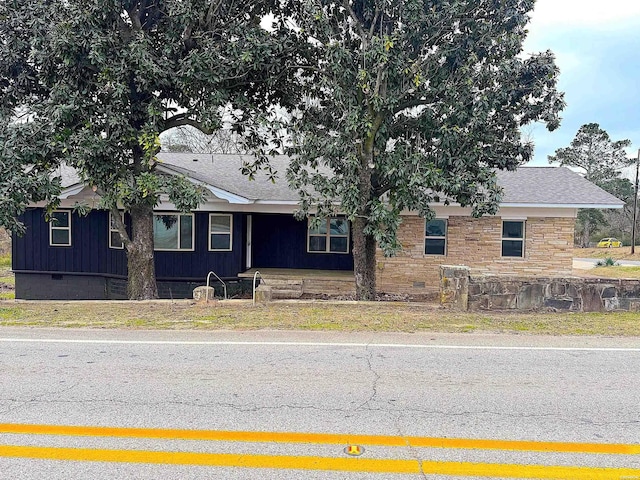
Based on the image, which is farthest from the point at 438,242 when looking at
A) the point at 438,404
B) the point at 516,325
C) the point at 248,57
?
the point at 438,404

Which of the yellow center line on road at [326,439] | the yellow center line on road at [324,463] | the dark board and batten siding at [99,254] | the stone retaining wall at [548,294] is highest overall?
the dark board and batten siding at [99,254]

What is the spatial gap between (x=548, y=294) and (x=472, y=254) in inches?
207

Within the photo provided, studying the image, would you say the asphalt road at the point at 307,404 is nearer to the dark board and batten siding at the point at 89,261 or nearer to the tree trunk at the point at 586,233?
the dark board and batten siding at the point at 89,261

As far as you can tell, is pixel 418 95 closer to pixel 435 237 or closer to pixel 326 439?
pixel 435 237

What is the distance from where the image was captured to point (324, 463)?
357 cm

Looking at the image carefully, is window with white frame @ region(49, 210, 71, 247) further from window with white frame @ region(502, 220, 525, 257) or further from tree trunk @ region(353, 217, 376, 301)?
window with white frame @ region(502, 220, 525, 257)

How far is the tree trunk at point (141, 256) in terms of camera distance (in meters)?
12.2

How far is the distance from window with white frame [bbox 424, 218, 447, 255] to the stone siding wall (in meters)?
0.14

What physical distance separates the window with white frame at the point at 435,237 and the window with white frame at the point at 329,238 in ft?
9.56

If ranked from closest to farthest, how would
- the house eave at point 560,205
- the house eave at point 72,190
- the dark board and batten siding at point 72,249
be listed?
the house eave at point 72,190 → the house eave at point 560,205 → the dark board and batten siding at point 72,249

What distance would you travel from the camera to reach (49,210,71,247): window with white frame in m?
15.6

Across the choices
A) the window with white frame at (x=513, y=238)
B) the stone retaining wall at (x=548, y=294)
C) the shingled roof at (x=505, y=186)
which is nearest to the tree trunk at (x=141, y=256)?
the shingled roof at (x=505, y=186)

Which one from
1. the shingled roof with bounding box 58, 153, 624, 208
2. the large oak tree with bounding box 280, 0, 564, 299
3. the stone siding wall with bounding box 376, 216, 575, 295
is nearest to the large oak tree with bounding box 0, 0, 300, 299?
the large oak tree with bounding box 280, 0, 564, 299

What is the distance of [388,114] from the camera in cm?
1123
